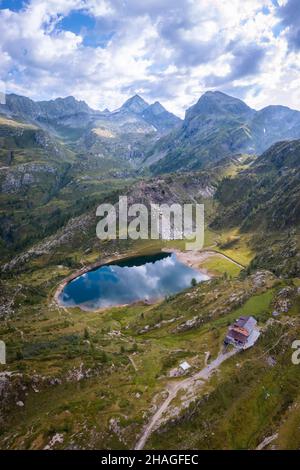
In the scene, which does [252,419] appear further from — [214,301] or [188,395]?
[214,301]

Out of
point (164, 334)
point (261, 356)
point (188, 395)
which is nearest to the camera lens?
point (188, 395)

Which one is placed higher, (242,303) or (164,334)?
(242,303)

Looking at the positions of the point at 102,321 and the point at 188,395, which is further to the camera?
the point at 102,321

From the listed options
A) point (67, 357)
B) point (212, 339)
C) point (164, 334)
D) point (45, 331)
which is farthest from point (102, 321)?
point (212, 339)

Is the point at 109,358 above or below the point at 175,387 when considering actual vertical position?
above

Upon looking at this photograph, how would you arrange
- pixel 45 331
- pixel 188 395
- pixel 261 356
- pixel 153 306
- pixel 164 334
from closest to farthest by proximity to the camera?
pixel 188 395 → pixel 261 356 → pixel 164 334 → pixel 45 331 → pixel 153 306

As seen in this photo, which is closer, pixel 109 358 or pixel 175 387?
pixel 175 387

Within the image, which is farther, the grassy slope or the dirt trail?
the grassy slope

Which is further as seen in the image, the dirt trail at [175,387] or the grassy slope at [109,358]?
the grassy slope at [109,358]
